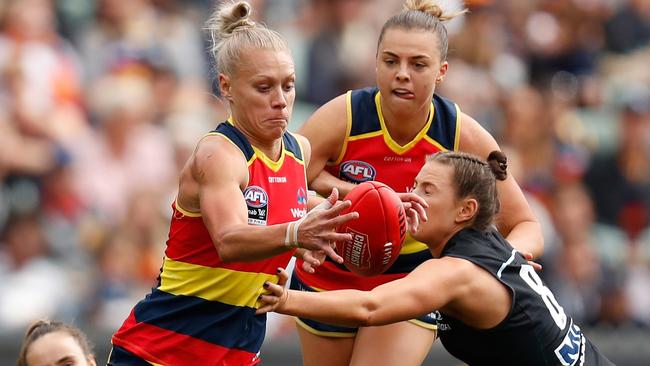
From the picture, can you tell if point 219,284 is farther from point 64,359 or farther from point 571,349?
point 571,349

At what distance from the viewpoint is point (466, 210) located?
5113 millimetres

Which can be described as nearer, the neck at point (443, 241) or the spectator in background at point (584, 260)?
the neck at point (443, 241)

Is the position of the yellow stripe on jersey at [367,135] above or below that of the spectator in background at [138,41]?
below

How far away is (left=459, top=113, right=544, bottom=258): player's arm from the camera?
229 inches

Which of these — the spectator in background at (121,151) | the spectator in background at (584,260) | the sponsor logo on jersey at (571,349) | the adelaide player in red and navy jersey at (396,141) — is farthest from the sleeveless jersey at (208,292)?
the spectator in background at (584,260)

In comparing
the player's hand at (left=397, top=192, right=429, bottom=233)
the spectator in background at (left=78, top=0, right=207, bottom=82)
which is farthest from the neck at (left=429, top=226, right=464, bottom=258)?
the spectator in background at (left=78, top=0, right=207, bottom=82)

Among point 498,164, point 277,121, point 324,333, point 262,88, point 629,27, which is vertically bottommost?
point 324,333

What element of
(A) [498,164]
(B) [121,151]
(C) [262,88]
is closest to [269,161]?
(C) [262,88]

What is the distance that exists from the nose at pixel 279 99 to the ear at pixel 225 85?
0.71 ft

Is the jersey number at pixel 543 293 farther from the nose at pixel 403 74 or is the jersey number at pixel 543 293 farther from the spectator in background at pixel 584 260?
the spectator in background at pixel 584 260

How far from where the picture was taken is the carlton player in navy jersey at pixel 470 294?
4789 mm

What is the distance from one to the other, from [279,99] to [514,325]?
4.23ft

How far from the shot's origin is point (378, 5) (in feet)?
36.3

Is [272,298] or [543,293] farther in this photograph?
[543,293]
